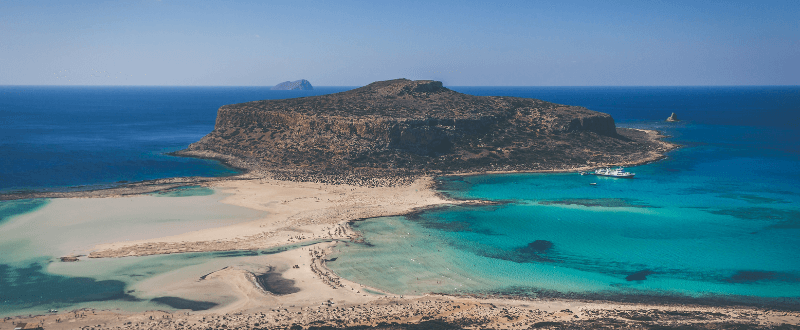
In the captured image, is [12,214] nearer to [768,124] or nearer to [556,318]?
[556,318]

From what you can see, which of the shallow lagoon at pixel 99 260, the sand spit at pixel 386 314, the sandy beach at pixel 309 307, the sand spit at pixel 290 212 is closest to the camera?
the sand spit at pixel 386 314

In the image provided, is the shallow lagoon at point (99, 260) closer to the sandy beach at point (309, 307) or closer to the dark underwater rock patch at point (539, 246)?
the sandy beach at point (309, 307)

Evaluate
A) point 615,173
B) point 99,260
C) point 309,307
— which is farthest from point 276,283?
point 615,173

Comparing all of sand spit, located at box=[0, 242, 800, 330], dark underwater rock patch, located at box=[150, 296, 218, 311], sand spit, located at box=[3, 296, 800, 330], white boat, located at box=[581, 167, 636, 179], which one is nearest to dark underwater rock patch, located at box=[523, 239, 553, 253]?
sand spit, located at box=[0, 242, 800, 330]

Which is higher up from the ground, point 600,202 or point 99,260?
point 600,202

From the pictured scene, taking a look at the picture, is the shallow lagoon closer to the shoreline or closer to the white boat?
the shoreline

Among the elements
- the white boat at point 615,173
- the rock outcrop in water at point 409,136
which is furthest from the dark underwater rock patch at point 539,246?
the white boat at point 615,173

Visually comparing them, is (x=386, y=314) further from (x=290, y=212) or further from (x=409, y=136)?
(x=409, y=136)
